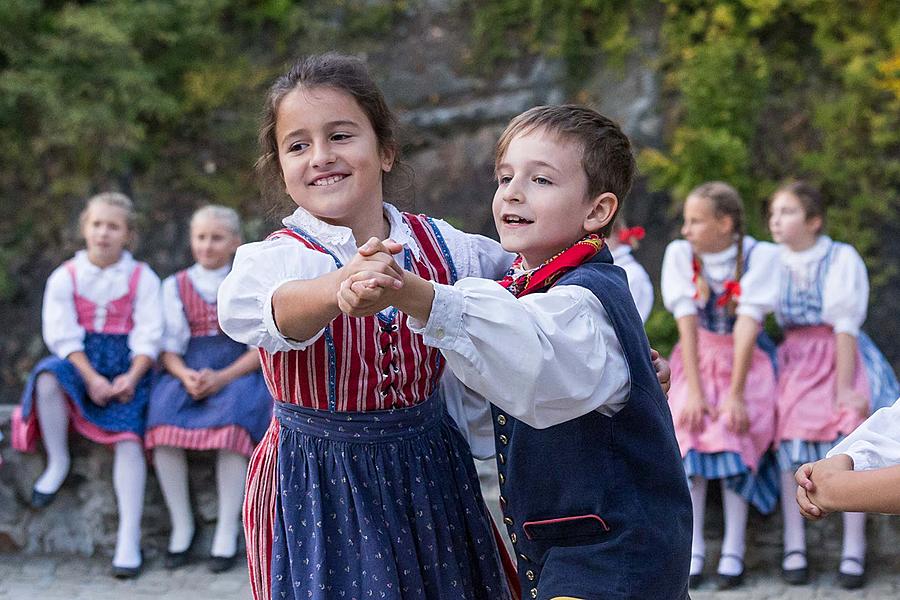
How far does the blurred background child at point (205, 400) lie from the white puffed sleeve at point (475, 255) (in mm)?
2161

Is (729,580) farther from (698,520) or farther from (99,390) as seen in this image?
(99,390)

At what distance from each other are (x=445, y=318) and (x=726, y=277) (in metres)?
2.85

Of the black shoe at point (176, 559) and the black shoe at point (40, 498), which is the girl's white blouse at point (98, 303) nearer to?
the black shoe at point (40, 498)

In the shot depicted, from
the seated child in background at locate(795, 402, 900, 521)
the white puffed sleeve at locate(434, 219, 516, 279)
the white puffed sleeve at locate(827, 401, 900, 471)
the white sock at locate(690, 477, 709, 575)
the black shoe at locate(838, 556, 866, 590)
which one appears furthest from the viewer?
the white sock at locate(690, 477, 709, 575)

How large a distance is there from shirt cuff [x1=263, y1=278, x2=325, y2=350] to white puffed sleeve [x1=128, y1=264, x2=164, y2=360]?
8.66 feet

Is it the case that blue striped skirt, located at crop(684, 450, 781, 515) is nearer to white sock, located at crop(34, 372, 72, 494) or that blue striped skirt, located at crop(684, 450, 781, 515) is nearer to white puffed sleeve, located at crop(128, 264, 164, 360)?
white puffed sleeve, located at crop(128, 264, 164, 360)

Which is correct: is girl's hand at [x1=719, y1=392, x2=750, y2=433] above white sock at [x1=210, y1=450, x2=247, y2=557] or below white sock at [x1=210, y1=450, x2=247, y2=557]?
above

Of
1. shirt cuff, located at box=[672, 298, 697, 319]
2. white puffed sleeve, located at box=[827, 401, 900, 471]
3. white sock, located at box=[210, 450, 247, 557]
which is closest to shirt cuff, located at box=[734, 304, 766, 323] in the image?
shirt cuff, located at box=[672, 298, 697, 319]

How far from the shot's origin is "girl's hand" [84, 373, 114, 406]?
433 centimetres

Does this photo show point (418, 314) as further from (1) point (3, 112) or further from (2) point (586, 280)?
(1) point (3, 112)

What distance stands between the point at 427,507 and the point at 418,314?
22.6 inches

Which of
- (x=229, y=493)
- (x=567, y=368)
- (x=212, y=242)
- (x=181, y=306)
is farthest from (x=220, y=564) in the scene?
(x=567, y=368)

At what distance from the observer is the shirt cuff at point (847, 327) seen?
13.7ft

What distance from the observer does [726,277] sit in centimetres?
428
